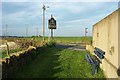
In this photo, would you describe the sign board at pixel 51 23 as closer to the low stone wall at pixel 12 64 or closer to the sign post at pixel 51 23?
the sign post at pixel 51 23

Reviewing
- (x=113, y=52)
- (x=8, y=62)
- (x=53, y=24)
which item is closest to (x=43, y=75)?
(x=8, y=62)

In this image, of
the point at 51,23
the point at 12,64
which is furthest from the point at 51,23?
the point at 12,64

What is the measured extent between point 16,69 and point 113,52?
563 centimetres

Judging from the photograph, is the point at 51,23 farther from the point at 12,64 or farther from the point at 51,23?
the point at 12,64

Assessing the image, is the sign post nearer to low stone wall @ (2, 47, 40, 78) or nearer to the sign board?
the sign board

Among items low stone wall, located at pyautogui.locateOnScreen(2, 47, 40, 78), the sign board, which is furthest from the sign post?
low stone wall, located at pyautogui.locateOnScreen(2, 47, 40, 78)

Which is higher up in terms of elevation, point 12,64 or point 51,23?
point 51,23

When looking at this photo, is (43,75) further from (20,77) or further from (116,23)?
(116,23)

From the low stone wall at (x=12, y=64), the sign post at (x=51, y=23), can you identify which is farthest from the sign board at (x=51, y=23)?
the low stone wall at (x=12, y=64)

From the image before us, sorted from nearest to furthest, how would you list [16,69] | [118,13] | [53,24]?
[118,13]
[16,69]
[53,24]

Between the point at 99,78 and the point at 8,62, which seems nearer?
the point at 99,78

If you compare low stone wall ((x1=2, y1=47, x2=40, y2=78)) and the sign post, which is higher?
the sign post

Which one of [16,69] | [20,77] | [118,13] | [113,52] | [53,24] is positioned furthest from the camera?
[53,24]

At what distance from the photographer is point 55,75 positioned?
13.0 meters
